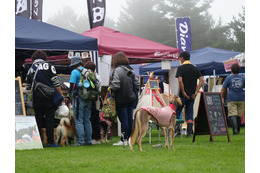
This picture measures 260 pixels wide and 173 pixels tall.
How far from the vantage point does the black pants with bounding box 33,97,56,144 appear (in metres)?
8.53

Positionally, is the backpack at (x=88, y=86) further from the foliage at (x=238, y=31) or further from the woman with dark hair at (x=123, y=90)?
the foliage at (x=238, y=31)

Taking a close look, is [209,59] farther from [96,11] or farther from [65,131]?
[65,131]

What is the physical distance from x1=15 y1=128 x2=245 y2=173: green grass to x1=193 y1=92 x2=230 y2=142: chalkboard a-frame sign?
53.1 inches

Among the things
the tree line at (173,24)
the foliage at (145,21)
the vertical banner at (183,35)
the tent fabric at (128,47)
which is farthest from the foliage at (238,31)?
the tent fabric at (128,47)

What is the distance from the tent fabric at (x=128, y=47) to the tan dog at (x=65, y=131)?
9.25 feet

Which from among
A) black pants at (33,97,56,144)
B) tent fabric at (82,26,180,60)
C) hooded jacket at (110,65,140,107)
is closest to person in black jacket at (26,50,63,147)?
black pants at (33,97,56,144)

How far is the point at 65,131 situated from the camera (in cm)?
884

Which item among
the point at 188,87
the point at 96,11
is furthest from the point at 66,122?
the point at 96,11

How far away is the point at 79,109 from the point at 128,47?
3.60 metres

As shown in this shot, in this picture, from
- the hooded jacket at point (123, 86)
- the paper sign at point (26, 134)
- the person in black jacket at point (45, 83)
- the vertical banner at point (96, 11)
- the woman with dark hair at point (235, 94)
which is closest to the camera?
the paper sign at point (26, 134)

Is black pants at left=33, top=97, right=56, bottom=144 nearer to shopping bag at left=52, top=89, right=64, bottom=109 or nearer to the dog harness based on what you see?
shopping bag at left=52, top=89, right=64, bottom=109

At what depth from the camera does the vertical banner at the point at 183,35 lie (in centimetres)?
1886

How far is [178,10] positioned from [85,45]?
4436cm

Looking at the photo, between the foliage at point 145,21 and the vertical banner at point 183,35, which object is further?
the foliage at point 145,21
